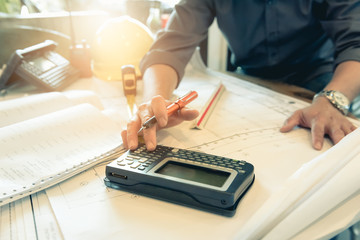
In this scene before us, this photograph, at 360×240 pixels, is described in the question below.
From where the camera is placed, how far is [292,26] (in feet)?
2.99

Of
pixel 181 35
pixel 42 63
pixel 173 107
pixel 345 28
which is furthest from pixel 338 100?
pixel 42 63

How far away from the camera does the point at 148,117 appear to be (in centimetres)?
54

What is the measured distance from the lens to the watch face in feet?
2.06

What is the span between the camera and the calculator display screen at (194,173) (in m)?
0.39

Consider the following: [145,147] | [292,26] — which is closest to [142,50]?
[292,26]

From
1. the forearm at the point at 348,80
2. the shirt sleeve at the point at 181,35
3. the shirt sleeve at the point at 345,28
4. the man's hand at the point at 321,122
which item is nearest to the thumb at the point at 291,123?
the man's hand at the point at 321,122

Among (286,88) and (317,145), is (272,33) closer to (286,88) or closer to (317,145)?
(286,88)

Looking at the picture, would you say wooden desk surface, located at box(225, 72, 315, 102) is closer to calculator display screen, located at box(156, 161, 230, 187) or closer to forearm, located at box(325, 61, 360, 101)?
forearm, located at box(325, 61, 360, 101)

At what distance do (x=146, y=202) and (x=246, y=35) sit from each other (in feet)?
2.52

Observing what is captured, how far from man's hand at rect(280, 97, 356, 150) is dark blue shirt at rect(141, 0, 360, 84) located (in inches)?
8.2

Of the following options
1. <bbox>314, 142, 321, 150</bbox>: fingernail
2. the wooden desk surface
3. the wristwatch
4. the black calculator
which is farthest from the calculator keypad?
the wooden desk surface

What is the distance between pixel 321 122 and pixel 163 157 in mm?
330

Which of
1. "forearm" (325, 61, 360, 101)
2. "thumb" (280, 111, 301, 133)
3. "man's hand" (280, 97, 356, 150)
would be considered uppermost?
"forearm" (325, 61, 360, 101)

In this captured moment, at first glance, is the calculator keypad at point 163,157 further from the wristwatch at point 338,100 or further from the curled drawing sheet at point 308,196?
the wristwatch at point 338,100
